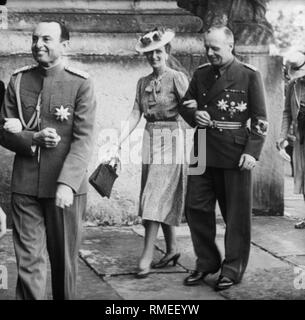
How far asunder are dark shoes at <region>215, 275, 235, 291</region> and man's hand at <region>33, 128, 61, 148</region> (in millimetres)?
1757

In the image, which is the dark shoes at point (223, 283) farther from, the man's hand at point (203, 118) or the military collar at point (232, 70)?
the military collar at point (232, 70)

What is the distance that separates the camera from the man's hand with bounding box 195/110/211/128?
19.9 ft

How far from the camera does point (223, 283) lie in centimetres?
605

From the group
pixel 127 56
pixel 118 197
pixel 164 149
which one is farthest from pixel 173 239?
pixel 127 56

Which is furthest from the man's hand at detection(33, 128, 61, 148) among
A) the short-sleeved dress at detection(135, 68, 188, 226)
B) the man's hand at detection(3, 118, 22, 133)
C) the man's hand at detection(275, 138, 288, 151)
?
the man's hand at detection(275, 138, 288, 151)

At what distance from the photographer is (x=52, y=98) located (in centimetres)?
502

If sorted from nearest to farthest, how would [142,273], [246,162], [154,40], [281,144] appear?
[246,162]
[142,273]
[154,40]
[281,144]

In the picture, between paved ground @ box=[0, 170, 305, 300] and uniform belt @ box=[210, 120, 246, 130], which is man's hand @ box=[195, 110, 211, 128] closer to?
uniform belt @ box=[210, 120, 246, 130]

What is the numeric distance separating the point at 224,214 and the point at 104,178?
916 millimetres

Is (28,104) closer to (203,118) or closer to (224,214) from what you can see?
(203,118)

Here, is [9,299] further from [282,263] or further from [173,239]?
[282,263]

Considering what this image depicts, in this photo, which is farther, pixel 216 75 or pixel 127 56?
pixel 127 56

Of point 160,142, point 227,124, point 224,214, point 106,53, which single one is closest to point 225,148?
point 227,124
